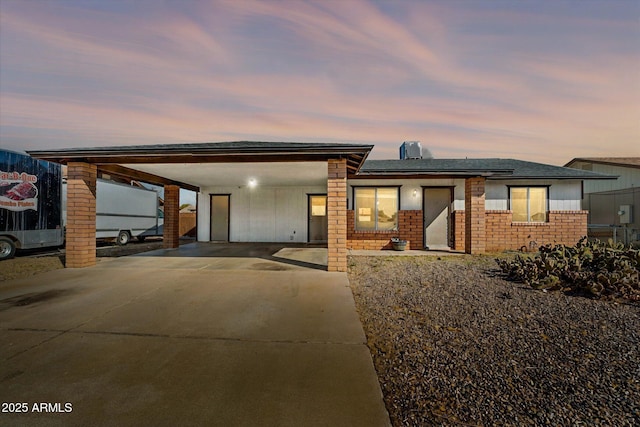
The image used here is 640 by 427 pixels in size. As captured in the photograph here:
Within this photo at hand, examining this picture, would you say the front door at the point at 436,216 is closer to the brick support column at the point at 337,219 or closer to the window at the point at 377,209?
the window at the point at 377,209

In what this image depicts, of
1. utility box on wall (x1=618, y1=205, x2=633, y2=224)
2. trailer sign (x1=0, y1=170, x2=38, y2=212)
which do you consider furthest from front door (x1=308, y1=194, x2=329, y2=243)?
utility box on wall (x1=618, y1=205, x2=633, y2=224)

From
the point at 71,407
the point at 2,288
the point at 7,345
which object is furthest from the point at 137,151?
the point at 71,407

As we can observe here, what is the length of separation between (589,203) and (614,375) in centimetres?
2098

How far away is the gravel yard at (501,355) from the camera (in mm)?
1887

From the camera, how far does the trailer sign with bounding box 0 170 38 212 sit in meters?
8.24

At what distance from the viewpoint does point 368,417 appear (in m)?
1.81

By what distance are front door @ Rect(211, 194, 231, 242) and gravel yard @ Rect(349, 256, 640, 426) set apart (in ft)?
35.4

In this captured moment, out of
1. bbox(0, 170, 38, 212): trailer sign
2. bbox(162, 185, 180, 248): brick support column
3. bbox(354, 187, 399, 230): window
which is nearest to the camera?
bbox(0, 170, 38, 212): trailer sign

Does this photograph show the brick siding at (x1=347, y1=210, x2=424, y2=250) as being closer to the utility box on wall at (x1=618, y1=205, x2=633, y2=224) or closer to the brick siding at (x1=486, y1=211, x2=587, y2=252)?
the brick siding at (x1=486, y1=211, x2=587, y2=252)

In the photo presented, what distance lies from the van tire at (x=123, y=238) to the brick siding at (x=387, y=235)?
1143 centimetres

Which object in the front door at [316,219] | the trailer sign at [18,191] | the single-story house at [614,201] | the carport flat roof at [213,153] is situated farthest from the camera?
the front door at [316,219]

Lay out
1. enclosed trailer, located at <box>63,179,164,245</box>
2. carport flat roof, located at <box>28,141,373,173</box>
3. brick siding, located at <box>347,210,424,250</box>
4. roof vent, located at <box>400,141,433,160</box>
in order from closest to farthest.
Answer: carport flat roof, located at <box>28,141,373,173</box> < brick siding, located at <box>347,210,424,250</box> < enclosed trailer, located at <box>63,179,164,245</box> < roof vent, located at <box>400,141,433,160</box>

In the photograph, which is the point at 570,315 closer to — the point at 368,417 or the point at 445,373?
the point at 445,373

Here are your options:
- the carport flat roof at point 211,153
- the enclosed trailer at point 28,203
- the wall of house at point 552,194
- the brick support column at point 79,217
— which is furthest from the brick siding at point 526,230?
the enclosed trailer at point 28,203
